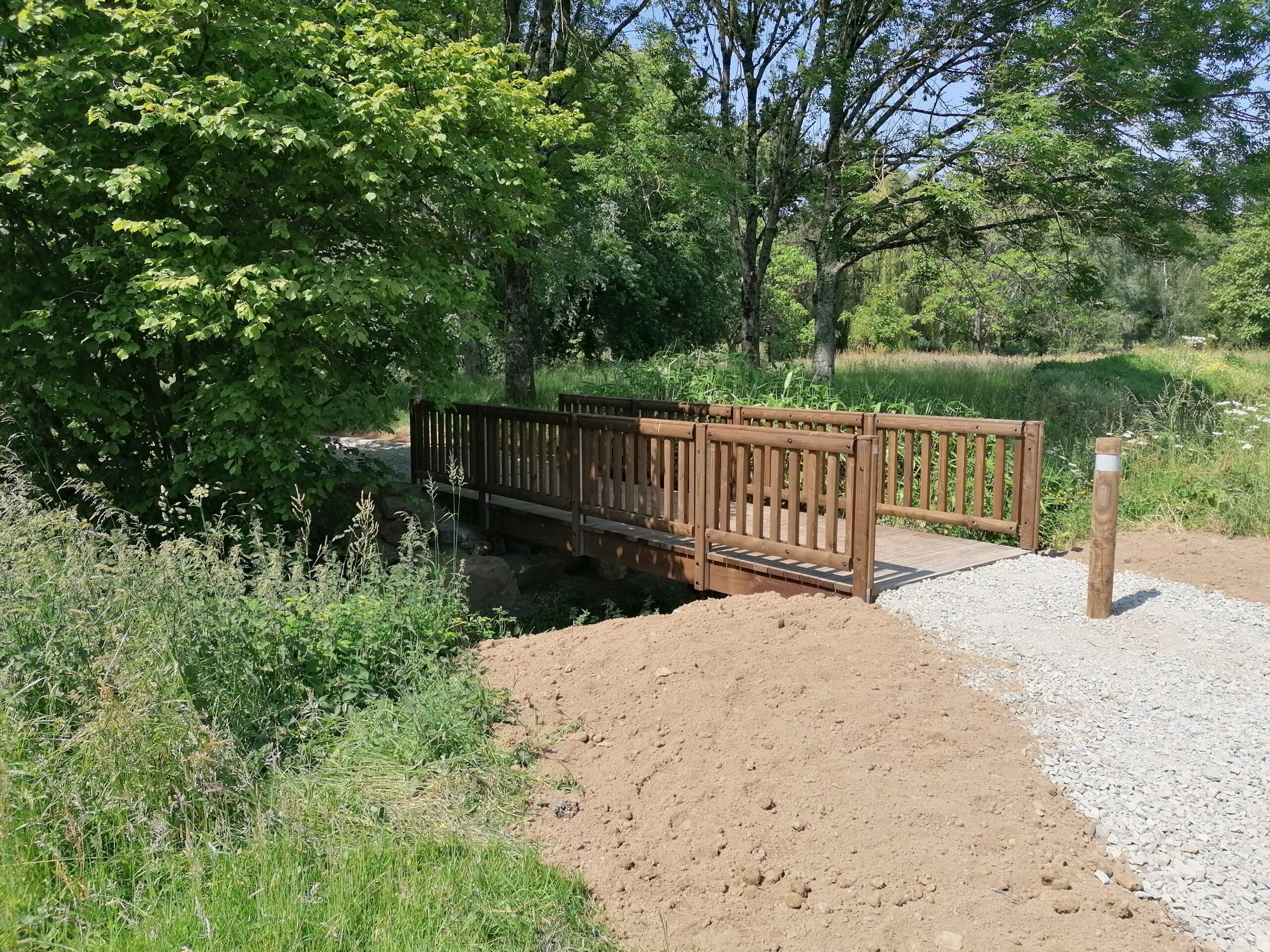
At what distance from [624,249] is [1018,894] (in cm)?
1678

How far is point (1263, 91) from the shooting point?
46.2ft

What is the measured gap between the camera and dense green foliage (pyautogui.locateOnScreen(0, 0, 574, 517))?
6562 millimetres

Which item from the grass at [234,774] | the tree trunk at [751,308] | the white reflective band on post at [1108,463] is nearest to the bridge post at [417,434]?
the grass at [234,774]

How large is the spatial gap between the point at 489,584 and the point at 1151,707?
6.00 m

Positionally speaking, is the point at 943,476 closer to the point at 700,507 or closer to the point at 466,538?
the point at 700,507

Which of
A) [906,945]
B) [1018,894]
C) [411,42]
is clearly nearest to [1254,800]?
[1018,894]

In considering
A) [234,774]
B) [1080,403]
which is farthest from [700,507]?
[1080,403]

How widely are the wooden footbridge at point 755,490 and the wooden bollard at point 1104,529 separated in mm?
1221

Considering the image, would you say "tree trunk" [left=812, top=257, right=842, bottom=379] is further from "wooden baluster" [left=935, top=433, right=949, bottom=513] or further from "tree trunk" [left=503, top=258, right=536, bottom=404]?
"wooden baluster" [left=935, top=433, right=949, bottom=513]

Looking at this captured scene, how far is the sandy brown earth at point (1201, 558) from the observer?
6738 millimetres

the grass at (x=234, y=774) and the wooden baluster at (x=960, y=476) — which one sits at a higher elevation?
the wooden baluster at (x=960, y=476)

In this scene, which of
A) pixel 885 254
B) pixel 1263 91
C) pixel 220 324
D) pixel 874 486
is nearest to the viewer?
pixel 874 486

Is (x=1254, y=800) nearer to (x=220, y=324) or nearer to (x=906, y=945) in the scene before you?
(x=906, y=945)

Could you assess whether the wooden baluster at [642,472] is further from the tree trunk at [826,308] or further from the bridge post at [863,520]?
the tree trunk at [826,308]
